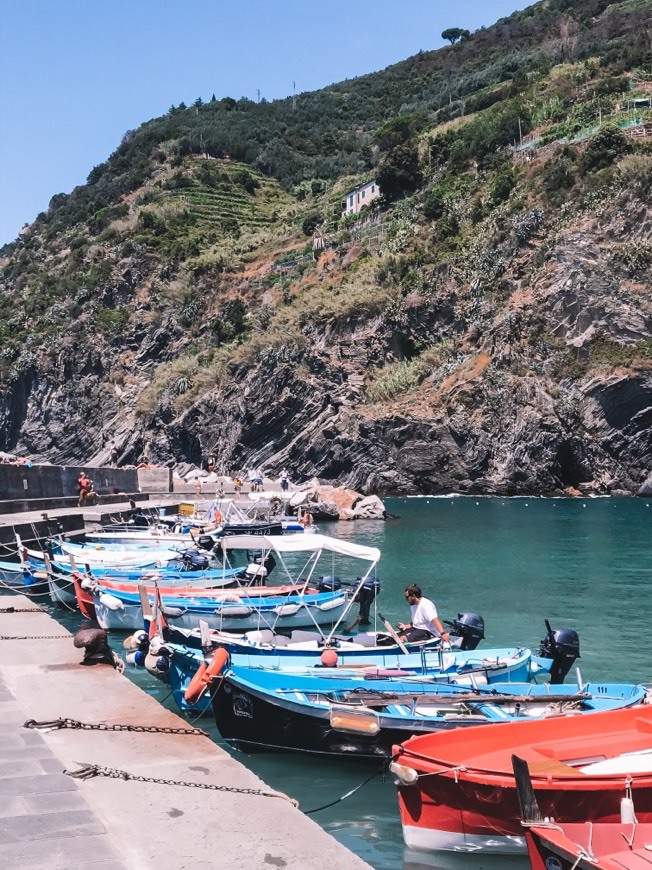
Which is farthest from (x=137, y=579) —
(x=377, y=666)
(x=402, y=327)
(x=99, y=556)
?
(x=402, y=327)

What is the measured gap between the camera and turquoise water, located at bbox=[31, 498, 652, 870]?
12125mm

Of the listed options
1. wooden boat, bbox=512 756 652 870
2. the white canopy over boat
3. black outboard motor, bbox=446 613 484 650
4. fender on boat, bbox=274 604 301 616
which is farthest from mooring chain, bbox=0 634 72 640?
wooden boat, bbox=512 756 652 870

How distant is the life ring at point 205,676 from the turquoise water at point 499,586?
127cm

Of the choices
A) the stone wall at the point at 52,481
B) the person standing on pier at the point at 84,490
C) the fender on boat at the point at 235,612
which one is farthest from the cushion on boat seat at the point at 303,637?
the person standing on pier at the point at 84,490

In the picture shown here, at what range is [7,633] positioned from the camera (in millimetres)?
15523

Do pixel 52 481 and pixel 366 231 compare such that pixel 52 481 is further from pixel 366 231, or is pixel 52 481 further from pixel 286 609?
pixel 366 231

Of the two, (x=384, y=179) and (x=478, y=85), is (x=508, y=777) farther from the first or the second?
(x=478, y=85)

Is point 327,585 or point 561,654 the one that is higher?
point 561,654

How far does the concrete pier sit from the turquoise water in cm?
311

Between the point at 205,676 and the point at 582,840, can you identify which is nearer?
the point at 582,840

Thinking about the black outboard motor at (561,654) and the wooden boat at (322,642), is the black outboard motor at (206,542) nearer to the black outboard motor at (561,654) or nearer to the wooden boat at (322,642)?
the wooden boat at (322,642)

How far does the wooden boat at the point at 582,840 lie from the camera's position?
7094mm

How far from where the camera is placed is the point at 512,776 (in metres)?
9.71

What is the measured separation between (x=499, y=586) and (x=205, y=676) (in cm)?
1829
